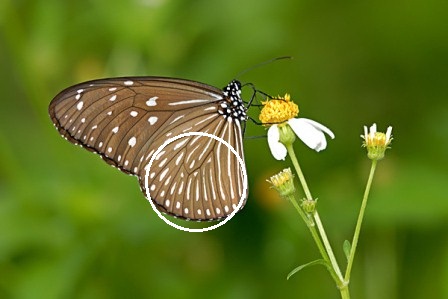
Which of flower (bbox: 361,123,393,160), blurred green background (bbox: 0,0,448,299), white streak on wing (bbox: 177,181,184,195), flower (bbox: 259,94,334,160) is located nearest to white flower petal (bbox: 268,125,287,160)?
flower (bbox: 259,94,334,160)

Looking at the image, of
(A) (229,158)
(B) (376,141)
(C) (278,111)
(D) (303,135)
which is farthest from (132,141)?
(B) (376,141)

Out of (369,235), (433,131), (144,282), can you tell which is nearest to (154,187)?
(144,282)

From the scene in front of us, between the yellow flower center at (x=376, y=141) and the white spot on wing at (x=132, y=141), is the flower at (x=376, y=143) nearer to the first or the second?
the yellow flower center at (x=376, y=141)

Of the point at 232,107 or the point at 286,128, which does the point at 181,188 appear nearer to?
the point at 232,107

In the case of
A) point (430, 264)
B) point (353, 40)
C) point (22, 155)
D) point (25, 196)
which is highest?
point (353, 40)

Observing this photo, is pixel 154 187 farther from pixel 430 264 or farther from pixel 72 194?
pixel 430 264

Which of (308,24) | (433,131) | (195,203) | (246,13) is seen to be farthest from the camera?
(308,24)
